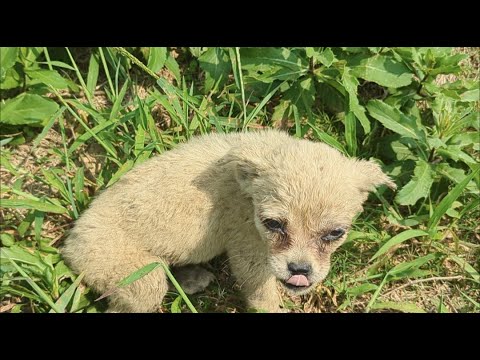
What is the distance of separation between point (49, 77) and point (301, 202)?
9.34 feet

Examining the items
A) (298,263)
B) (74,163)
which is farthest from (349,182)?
(74,163)

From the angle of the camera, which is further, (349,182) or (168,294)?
(168,294)

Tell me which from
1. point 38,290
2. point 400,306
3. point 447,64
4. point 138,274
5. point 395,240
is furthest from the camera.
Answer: point 447,64

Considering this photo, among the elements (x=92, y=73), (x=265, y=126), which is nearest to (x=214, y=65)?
(x=265, y=126)

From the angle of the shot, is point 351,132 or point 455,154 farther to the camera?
point 351,132

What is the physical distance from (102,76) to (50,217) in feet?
5.51

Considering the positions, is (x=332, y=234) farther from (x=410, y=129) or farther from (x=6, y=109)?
(x=6, y=109)

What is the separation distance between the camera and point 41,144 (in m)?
5.69

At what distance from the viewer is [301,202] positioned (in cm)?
408

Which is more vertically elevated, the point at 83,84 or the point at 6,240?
the point at 83,84

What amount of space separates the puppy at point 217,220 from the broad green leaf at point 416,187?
87cm

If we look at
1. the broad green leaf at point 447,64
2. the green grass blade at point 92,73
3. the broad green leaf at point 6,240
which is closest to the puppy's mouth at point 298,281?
the broad green leaf at point 6,240

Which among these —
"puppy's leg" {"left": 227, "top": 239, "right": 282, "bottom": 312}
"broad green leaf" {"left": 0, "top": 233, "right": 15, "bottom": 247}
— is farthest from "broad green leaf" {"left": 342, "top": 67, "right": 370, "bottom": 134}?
"broad green leaf" {"left": 0, "top": 233, "right": 15, "bottom": 247}

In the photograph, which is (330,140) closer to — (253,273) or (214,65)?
(214,65)
